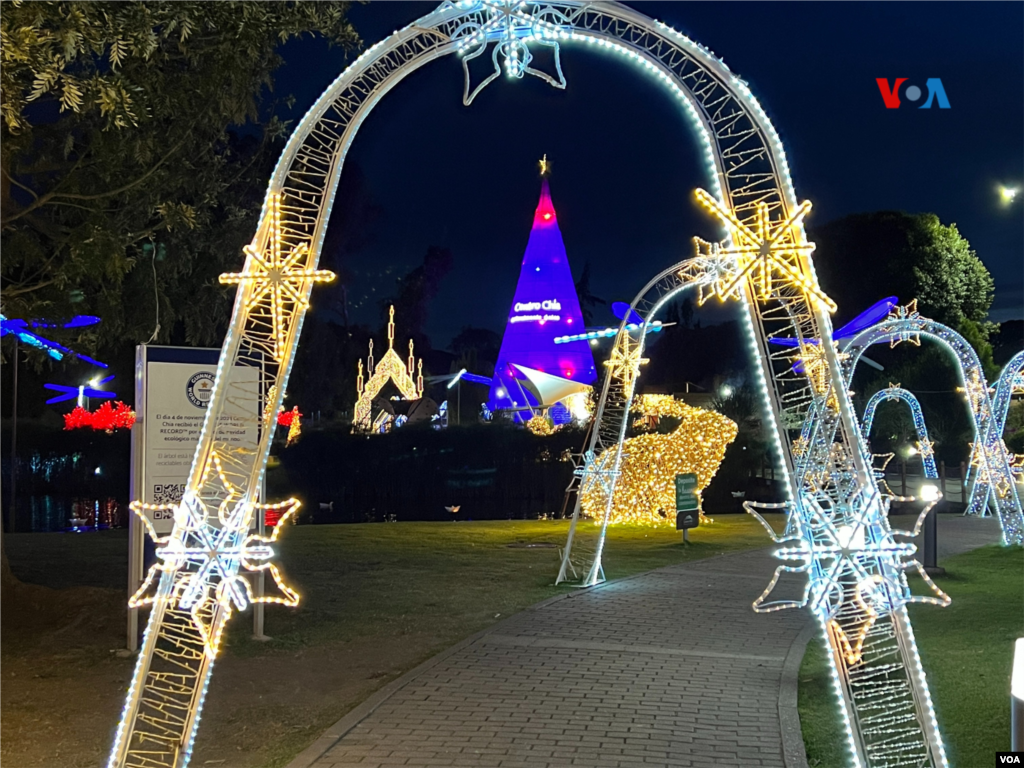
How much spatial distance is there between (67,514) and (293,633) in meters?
19.8

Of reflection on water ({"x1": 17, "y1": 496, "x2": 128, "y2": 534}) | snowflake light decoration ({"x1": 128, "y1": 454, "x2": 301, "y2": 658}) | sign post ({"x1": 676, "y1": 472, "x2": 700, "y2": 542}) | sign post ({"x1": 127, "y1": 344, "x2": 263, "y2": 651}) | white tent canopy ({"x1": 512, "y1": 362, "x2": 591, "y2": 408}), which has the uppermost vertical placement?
white tent canopy ({"x1": 512, "y1": 362, "x2": 591, "y2": 408})

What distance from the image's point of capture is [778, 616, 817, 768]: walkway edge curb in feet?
17.7

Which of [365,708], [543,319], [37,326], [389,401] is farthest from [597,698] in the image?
[389,401]

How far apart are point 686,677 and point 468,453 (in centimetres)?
2634

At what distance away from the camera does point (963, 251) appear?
38375mm

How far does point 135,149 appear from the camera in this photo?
8.28 meters

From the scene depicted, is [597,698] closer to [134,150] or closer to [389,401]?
[134,150]

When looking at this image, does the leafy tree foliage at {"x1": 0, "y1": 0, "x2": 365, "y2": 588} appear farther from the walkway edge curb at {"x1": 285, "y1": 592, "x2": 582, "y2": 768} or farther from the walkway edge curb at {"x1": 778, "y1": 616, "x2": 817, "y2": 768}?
the walkway edge curb at {"x1": 778, "y1": 616, "x2": 817, "y2": 768}

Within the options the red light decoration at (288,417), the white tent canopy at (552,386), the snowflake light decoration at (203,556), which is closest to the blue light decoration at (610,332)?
the white tent canopy at (552,386)

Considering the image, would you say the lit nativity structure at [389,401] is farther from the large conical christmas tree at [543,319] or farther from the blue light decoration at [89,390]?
the blue light decoration at [89,390]

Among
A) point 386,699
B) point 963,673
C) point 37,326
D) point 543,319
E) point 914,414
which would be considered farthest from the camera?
point 543,319

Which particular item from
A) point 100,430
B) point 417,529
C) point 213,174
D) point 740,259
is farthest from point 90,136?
point 100,430

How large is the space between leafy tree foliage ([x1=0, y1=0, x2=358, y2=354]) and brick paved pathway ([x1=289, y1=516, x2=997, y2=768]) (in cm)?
383

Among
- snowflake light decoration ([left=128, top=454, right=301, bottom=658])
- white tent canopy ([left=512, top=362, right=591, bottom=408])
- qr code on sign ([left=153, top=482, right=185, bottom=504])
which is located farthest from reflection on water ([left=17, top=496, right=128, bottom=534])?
snowflake light decoration ([left=128, top=454, right=301, bottom=658])
